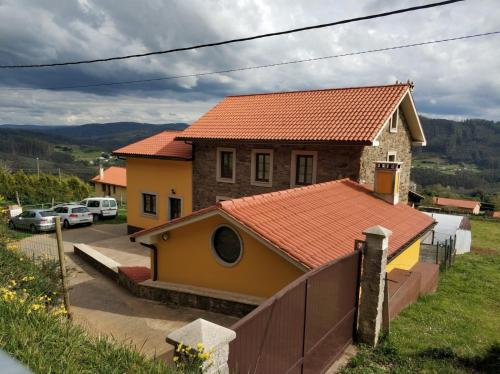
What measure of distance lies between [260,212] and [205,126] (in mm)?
11048

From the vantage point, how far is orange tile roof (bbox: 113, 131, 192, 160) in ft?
62.6

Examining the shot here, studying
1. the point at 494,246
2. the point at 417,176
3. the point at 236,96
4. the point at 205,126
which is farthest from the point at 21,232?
the point at 417,176

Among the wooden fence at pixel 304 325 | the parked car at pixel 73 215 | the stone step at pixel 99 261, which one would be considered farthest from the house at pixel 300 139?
the parked car at pixel 73 215

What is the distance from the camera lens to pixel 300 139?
14883 millimetres

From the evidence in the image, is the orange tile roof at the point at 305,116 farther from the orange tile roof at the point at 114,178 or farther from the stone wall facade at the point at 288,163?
the orange tile roof at the point at 114,178

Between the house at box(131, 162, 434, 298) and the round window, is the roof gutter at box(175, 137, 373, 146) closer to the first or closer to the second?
the house at box(131, 162, 434, 298)

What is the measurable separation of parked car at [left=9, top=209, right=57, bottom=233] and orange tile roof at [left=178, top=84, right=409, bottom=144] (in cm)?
1083

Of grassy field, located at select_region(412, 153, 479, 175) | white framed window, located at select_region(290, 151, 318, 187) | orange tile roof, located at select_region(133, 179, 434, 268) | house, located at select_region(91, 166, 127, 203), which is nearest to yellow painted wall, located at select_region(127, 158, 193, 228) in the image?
white framed window, located at select_region(290, 151, 318, 187)

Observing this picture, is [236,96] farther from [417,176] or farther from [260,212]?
[417,176]

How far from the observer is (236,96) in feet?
71.2

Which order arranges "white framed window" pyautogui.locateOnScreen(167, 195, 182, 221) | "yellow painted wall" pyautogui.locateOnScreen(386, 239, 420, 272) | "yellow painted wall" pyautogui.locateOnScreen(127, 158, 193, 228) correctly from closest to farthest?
"yellow painted wall" pyautogui.locateOnScreen(386, 239, 420, 272)
"yellow painted wall" pyautogui.locateOnScreen(127, 158, 193, 228)
"white framed window" pyautogui.locateOnScreen(167, 195, 182, 221)

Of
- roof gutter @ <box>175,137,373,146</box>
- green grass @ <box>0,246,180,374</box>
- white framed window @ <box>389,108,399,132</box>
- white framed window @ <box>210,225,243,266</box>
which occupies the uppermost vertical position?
white framed window @ <box>389,108,399,132</box>

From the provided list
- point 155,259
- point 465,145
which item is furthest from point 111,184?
point 465,145

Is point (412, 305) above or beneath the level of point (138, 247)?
above
